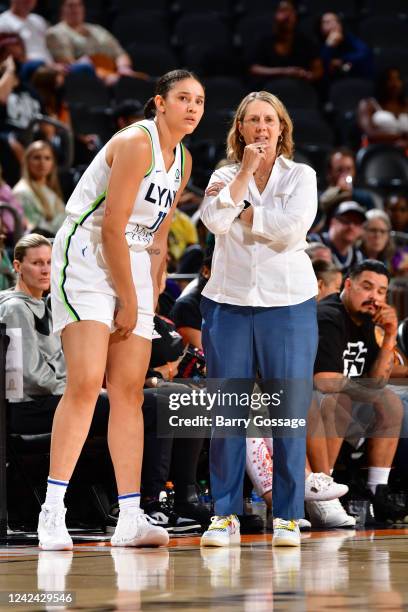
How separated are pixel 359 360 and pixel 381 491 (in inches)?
23.4

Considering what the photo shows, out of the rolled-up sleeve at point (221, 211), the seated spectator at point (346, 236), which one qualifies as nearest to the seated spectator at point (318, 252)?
the seated spectator at point (346, 236)

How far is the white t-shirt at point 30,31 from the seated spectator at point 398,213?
3045mm

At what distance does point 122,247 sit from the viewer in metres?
3.80

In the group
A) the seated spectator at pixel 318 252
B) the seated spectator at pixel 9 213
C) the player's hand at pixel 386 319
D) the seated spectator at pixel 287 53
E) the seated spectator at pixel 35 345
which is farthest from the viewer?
the seated spectator at pixel 287 53

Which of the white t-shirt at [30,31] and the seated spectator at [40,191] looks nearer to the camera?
the seated spectator at [40,191]

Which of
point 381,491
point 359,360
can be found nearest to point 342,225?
point 359,360

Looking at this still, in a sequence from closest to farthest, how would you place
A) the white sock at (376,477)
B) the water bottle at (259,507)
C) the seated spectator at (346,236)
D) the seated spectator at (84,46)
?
the water bottle at (259,507) < the white sock at (376,477) < the seated spectator at (346,236) < the seated spectator at (84,46)

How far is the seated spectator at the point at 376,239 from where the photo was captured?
7.28 metres

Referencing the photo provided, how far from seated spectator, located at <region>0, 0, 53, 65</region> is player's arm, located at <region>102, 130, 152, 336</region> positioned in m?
6.19

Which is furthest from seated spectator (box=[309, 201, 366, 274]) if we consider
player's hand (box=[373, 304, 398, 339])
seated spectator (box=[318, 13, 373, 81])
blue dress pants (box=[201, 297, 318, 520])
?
seated spectator (box=[318, 13, 373, 81])

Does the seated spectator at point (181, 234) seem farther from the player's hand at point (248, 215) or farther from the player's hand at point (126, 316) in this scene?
the player's hand at point (126, 316)

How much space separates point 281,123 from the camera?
412 cm

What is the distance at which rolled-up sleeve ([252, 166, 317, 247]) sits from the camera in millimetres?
3934
